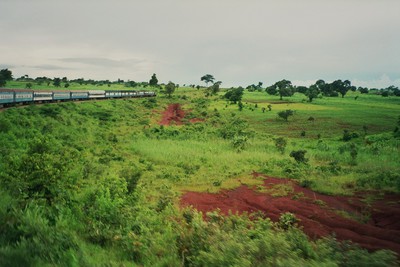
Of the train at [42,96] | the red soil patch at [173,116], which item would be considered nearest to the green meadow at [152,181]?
the red soil patch at [173,116]

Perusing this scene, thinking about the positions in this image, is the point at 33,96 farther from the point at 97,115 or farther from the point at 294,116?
the point at 294,116

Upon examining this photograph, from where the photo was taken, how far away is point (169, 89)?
8644 centimetres

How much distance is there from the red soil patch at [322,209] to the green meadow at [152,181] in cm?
125

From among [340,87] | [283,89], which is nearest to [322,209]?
[283,89]

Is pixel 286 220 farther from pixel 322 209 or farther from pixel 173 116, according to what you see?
pixel 173 116

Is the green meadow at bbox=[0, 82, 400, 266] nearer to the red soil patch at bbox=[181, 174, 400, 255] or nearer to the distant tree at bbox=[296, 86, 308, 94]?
the red soil patch at bbox=[181, 174, 400, 255]

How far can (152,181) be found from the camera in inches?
746

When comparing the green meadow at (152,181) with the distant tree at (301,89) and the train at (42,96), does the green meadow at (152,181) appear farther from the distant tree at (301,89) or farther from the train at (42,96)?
the distant tree at (301,89)

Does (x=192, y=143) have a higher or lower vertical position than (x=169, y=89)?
lower

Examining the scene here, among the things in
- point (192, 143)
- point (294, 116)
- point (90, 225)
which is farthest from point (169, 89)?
point (90, 225)

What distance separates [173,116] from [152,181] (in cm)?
3836

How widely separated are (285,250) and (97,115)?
40243 millimetres

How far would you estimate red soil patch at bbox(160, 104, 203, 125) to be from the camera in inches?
2024

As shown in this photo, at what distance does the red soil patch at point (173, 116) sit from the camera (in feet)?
169
